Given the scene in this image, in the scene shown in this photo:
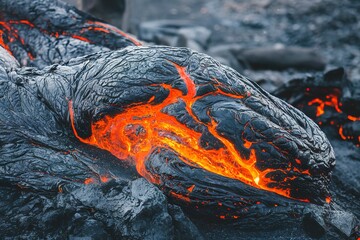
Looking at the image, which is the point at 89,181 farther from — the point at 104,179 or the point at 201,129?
the point at 201,129

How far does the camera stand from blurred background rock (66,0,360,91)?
6348mm

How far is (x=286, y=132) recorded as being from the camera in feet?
7.91

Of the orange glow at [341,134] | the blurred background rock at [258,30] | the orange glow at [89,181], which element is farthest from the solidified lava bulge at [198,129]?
the blurred background rock at [258,30]

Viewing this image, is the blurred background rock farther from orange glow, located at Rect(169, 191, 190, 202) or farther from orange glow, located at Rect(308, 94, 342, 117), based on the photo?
orange glow, located at Rect(169, 191, 190, 202)

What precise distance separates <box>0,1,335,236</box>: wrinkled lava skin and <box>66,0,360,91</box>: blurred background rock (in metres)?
2.76

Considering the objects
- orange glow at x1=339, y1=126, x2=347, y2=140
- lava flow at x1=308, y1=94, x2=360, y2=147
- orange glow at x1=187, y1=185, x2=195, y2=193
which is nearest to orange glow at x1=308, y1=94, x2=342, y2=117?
lava flow at x1=308, y1=94, x2=360, y2=147

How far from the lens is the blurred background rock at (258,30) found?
635cm

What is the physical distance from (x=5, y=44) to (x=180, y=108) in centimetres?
187

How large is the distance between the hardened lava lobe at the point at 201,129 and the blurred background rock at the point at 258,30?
273cm

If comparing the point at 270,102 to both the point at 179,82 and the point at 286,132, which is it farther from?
the point at 179,82

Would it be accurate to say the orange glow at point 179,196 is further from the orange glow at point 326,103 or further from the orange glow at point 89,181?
the orange glow at point 326,103

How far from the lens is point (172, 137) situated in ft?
8.09

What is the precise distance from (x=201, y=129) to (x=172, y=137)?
179 millimetres

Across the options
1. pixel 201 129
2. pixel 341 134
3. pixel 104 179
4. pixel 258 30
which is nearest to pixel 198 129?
pixel 201 129
